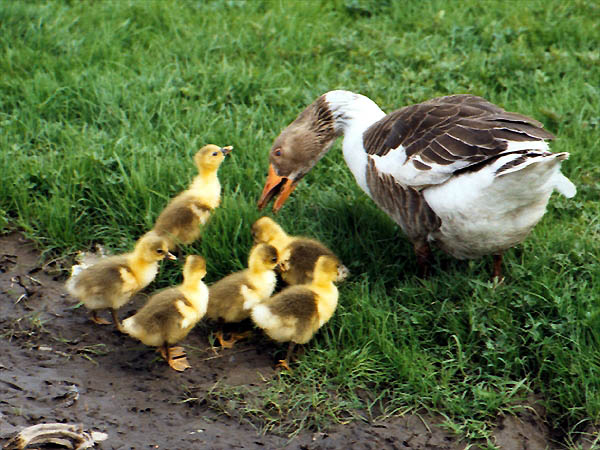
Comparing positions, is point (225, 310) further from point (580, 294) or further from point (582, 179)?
point (582, 179)

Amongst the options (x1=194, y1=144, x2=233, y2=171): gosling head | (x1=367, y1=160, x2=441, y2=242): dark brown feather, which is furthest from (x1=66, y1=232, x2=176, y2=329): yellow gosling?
(x1=367, y1=160, x2=441, y2=242): dark brown feather

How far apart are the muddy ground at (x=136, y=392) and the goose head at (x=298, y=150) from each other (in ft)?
3.89

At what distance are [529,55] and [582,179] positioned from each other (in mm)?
1876

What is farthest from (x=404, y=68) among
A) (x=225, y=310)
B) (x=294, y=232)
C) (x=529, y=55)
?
(x=225, y=310)

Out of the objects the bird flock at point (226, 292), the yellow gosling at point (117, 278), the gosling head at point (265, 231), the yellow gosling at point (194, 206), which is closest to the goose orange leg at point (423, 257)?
the bird flock at point (226, 292)

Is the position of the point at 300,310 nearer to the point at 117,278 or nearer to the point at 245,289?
the point at 245,289

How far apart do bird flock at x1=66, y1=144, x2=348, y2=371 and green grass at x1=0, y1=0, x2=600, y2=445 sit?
0.91ft

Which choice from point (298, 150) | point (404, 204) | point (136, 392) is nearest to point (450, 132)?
point (404, 204)

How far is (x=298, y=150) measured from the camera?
5484mm

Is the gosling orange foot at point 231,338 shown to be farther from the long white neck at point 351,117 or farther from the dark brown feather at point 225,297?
the long white neck at point 351,117

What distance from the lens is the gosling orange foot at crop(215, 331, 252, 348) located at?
4.66 m

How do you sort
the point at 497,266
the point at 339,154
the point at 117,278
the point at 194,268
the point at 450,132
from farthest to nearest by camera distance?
the point at 339,154 → the point at 497,266 → the point at 450,132 → the point at 117,278 → the point at 194,268

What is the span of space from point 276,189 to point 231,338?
1225 mm

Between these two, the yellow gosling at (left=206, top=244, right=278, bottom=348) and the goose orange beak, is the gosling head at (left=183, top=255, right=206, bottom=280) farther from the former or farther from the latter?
the goose orange beak
